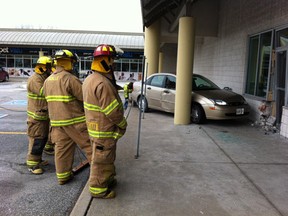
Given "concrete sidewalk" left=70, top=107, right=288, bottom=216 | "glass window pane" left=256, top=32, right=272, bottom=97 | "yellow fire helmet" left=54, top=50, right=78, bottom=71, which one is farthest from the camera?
"glass window pane" left=256, top=32, right=272, bottom=97

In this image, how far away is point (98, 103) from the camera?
3.67 metres

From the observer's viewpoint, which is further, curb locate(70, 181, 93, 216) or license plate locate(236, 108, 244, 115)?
license plate locate(236, 108, 244, 115)

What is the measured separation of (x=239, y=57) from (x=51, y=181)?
8.45 meters

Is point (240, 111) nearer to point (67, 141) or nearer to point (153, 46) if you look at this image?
point (67, 141)

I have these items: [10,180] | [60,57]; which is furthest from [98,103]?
[10,180]

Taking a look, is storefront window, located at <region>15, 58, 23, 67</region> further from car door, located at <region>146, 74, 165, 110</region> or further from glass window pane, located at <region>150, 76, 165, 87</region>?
glass window pane, located at <region>150, 76, 165, 87</region>

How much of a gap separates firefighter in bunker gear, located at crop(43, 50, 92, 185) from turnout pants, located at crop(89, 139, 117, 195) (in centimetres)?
41

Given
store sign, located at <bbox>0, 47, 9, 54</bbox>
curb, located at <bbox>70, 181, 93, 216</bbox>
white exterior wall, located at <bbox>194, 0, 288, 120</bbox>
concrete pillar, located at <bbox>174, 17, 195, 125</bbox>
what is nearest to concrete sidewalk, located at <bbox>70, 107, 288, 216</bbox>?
curb, located at <bbox>70, 181, 93, 216</bbox>

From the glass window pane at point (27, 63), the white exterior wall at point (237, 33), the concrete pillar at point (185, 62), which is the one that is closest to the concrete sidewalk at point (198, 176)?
the concrete pillar at point (185, 62)

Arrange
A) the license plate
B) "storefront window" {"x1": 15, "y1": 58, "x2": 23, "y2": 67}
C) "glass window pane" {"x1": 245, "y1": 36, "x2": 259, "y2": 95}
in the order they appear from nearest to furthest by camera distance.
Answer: the license plate, "glass window pane" {"x1": 245, "y1": 36, "x2": 259, "y2": 95}, "storefront window" {"x1": 15, "y1": 58, "x2": 23, "y2": 67}

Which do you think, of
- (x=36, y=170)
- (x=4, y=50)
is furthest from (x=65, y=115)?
Result: (x=4, y=50)

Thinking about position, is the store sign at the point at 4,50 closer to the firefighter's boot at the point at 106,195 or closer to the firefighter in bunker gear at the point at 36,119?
the firefighter in bunker gear at the point at 36,119

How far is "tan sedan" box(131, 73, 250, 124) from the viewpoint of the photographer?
8.59m

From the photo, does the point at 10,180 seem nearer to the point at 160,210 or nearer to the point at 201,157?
the point at 160,210
